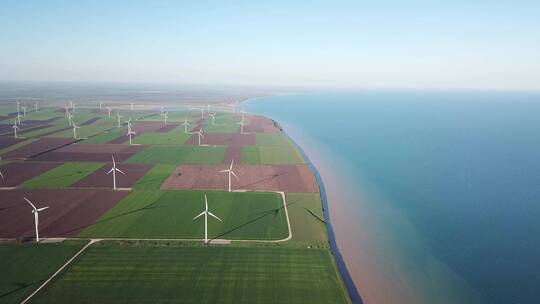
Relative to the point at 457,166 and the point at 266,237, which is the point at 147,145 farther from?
the point at 457,166

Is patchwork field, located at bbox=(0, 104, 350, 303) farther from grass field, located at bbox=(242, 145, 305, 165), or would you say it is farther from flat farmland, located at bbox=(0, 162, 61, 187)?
grass field, located at bbox=(242, 145, 305, 165)

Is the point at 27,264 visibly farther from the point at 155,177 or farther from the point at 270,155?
the point at 270,155

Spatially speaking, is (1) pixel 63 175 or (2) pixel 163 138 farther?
(2) pixel 163 138

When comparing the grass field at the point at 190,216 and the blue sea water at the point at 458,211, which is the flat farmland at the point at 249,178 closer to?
the grass field at the point at 190,216

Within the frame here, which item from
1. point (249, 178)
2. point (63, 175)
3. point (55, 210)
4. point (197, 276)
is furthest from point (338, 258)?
point (63, 175)

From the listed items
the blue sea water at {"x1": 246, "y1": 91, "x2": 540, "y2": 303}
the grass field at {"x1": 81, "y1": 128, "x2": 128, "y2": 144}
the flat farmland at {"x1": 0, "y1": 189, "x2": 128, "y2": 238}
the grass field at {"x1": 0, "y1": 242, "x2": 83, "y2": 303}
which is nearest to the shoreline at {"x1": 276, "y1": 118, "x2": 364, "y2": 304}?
the blue sea water at {"x1": 246, "y1": 91, "x2": 540, "y2": 303}

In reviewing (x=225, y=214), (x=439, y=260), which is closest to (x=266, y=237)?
(x=225, y=214)
